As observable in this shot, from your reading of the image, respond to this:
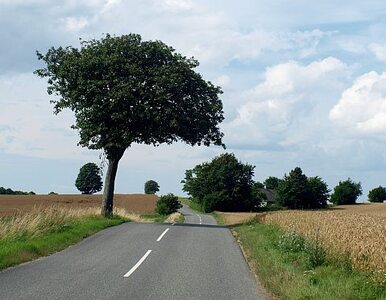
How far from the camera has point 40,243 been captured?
18.4m

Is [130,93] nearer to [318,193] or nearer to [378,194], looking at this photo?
[318,193]

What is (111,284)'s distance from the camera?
1188cm

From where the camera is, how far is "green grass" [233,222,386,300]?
10.2 meters

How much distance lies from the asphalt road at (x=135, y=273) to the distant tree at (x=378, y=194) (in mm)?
119329

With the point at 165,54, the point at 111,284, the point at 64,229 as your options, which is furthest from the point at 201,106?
the point at 111,284

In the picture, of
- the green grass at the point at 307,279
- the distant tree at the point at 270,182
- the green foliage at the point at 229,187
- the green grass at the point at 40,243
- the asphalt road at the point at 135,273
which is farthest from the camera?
the distant tree at the point at 270,182

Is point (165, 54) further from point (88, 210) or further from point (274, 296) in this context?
point (274, 296)

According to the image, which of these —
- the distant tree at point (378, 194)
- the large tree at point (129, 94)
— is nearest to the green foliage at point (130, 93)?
the large tree at point (129, 94)

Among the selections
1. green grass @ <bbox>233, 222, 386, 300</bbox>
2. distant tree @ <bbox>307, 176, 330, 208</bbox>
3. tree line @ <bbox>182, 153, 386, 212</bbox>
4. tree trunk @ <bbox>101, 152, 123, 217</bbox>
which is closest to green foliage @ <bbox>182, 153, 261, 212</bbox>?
tree line @ <bbox>182, 153, 386, 212</bbox>

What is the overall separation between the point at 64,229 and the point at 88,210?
1361 cm

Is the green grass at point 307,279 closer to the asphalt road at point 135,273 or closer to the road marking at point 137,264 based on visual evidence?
the asphalt road at point 135,273

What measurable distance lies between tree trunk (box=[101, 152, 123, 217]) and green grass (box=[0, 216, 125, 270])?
10.9m

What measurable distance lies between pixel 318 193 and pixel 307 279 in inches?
3918

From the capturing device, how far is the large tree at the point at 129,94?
113 ft
